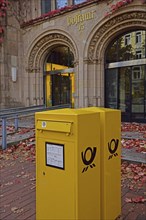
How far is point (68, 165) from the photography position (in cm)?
224

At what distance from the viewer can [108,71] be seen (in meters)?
11.4

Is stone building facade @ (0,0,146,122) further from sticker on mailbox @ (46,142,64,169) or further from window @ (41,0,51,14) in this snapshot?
sticker on mailbox @ (46,142,64,169)

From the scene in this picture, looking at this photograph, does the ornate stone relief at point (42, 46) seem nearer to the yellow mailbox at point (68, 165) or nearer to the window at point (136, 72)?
the window at point (136, 72)

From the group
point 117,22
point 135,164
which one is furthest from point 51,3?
point 135,164

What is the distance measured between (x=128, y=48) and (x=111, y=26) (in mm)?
1294

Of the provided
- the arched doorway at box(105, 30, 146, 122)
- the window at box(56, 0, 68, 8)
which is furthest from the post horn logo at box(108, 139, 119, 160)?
the window at box(56, 0, 68, 8)

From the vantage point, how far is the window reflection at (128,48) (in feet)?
34.3

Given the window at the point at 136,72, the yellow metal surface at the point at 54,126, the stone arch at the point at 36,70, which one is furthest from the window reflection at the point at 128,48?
the yellow metal surface at the point at 54,126

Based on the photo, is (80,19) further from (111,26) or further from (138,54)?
(138,54)

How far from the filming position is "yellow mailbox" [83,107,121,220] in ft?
8.45

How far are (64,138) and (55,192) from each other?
59 centimetres

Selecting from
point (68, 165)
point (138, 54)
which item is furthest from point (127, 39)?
point (68, 165)

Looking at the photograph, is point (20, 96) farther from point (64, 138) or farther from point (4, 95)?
point (64, 138)

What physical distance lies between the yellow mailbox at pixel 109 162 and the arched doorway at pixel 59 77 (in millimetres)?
10140
